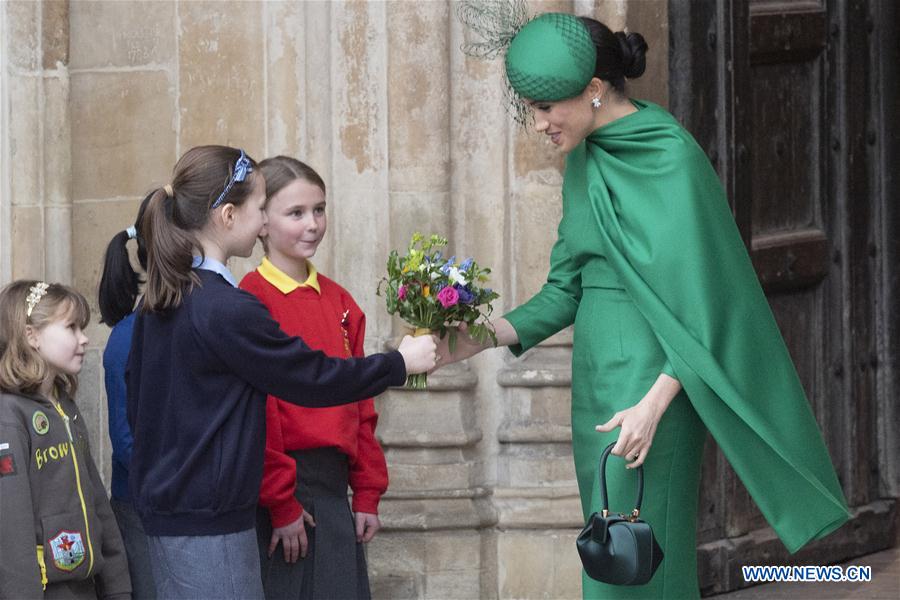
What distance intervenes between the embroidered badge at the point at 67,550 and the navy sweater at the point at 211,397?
35cm

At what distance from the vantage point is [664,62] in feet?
17.1

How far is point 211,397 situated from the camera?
137 inches

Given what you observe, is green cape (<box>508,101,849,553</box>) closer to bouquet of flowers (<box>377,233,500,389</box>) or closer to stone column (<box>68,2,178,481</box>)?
bouquet of flowers (<box>377,233,500,389</box>)

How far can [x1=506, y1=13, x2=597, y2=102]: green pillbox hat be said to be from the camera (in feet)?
12.0

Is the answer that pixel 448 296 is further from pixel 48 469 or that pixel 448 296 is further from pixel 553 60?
pixel 48 469

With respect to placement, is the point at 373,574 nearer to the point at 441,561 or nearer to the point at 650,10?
the point at 441,561

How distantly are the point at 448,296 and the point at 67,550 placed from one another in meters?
1.08

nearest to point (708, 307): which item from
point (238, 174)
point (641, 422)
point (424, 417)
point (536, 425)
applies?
point (641, 422)

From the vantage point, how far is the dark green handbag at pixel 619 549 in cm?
337

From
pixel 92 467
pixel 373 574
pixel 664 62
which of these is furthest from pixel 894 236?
pixel 92 467

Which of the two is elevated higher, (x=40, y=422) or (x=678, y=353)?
(x=678, y=353)

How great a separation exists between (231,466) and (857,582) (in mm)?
3005

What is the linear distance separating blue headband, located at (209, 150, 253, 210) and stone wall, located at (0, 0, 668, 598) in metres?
1.42

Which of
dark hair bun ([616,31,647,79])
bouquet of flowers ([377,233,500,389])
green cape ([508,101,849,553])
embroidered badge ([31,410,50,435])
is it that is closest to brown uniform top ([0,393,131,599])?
embroidered badge ([31,410,50,435])
